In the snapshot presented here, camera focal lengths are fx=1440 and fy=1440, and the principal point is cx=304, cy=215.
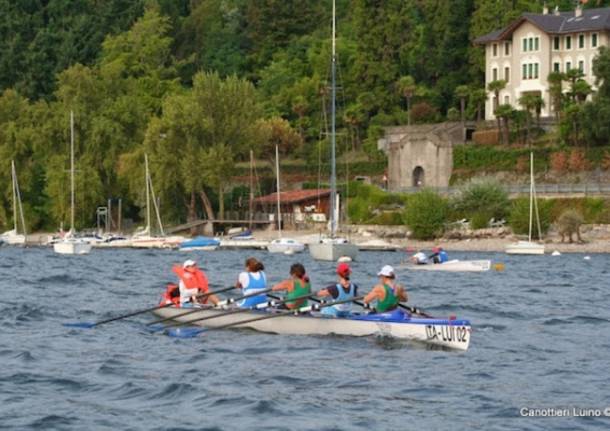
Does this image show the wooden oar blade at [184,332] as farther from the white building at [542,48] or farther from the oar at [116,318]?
the white building at [542,48]

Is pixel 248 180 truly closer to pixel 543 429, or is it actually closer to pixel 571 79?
pixel 571 79

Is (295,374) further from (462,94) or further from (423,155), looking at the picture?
(462,94)

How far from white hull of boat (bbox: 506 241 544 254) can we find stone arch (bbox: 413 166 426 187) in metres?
23.4

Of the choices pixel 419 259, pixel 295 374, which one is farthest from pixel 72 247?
pixel 295 374

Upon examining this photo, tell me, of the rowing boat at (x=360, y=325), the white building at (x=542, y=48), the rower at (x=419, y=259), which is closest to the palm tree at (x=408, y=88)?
the white building at (x=542, y=48)

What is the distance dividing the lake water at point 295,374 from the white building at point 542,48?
6173cm

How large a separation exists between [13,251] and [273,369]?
205ft

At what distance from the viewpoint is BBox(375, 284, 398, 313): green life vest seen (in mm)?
31141

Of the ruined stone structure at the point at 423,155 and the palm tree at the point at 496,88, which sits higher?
the palm tree at the point at 496,88

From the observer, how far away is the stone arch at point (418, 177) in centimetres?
10275

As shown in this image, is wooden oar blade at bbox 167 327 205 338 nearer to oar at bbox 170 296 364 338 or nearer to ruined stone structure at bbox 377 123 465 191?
oar at bbox 170 296 364 338

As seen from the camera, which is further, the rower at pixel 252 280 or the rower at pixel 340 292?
the rower at pixel 252 280

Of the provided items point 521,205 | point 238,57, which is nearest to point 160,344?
point 521,205

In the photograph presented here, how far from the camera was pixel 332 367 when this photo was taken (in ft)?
92.9
